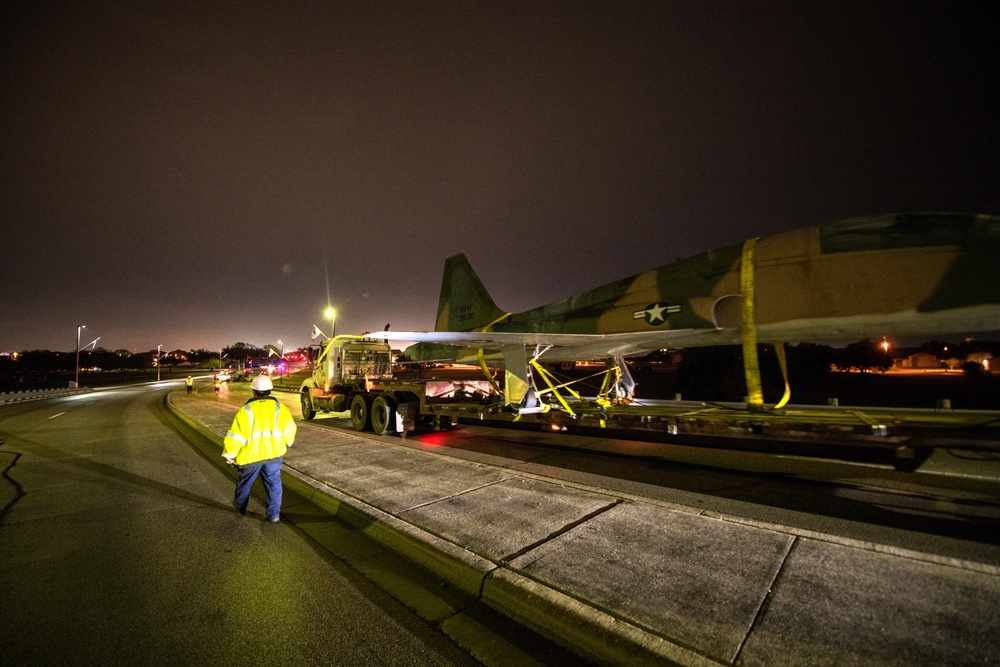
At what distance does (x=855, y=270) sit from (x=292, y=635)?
6.84 m

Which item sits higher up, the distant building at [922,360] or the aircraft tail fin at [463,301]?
the aircraft tail fin at [463,301]

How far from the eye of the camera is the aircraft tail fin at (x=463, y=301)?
1175 cm

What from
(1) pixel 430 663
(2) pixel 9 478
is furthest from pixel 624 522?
(2) pixel 9 478

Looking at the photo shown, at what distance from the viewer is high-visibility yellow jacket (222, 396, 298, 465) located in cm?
478

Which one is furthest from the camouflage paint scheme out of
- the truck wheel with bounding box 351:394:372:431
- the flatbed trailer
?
the truck wheel with bounding box 351:394:372:431

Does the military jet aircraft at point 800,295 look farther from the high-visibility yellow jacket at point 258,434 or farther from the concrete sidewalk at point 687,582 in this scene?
the concrete sidewalk at point 687,582

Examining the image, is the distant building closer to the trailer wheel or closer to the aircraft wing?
the aircraft wing

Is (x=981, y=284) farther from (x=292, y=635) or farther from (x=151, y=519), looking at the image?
(x=151, y=519)

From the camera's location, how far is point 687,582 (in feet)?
10.2

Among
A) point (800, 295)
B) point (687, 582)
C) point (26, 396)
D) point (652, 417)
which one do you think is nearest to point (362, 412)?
point (652, 417)

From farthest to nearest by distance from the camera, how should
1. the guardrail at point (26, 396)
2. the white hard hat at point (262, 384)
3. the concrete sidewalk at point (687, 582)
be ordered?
the guardrail at point (26, 396), the white hard hat at point (262, 384), the concrete sidewalk at point (687, 582)

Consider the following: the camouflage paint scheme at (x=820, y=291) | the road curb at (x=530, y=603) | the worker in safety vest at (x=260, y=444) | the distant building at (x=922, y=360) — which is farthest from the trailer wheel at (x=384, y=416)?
the distant building at (x=922, y=360)

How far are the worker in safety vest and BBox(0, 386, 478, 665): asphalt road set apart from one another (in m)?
0.34

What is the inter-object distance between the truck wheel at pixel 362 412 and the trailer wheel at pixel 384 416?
0.40 m
